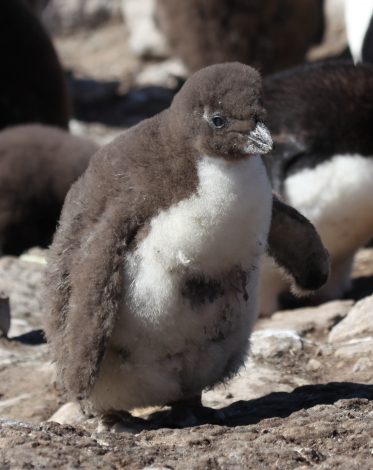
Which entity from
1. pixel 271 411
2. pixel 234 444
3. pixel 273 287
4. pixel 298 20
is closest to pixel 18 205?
pixel 273 287

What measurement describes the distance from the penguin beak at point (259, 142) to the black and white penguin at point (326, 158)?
2.44m

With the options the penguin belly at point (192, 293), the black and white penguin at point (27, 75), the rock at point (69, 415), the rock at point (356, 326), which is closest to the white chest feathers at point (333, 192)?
the rock at point (356, 326)

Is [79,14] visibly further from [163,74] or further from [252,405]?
[252,405]

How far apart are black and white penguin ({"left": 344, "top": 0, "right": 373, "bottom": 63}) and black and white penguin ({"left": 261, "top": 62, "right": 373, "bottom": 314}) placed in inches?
84.2

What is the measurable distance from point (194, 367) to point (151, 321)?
243 millimetres

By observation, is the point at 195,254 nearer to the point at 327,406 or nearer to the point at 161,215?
the point at 161,215

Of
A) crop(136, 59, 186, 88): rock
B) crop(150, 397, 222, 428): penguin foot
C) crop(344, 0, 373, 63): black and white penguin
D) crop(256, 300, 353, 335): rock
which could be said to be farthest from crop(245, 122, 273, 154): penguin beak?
crop(136, 59, 186, 88): rock

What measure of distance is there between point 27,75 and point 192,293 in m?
5.37

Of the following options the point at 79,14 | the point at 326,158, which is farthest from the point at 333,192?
the point at 79,14

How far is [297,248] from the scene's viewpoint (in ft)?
13.0

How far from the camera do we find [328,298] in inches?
236

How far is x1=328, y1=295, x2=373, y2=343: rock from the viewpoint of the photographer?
4625 millimetres

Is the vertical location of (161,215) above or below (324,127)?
below

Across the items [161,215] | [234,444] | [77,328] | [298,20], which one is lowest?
[234,444]
